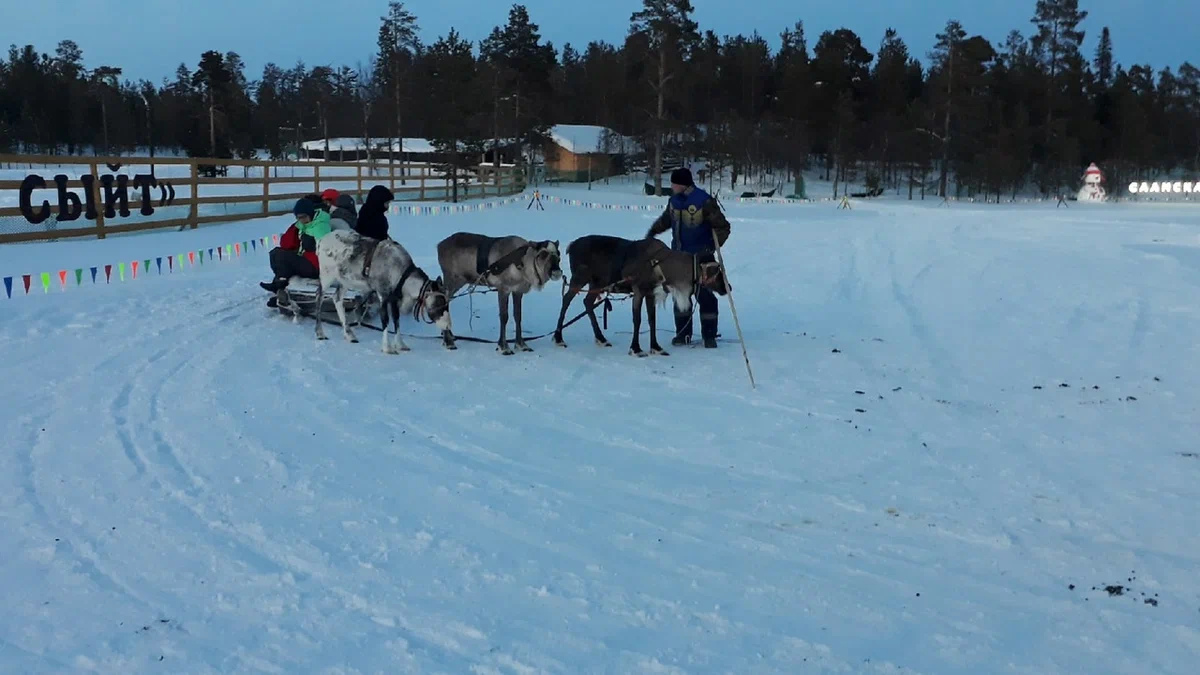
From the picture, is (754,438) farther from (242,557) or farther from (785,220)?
(785,220)

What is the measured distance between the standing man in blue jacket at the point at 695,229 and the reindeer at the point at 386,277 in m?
2.40

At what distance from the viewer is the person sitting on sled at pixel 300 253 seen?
1012 centimetres

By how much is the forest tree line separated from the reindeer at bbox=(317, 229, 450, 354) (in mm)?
36340

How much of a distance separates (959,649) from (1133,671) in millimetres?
648

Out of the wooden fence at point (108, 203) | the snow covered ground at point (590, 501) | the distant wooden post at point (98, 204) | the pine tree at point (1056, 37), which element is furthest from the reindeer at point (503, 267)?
the pine tree at point (1056, 37)

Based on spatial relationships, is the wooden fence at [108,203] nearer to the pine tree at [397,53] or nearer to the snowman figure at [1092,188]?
the pine tree at [397,53]

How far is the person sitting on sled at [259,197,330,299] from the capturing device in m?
10.1

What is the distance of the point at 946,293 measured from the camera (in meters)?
13.8

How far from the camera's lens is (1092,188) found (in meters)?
56.8

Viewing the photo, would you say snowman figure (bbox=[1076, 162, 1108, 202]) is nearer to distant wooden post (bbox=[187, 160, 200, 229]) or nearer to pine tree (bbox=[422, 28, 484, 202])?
pine tree (bbox=[422, 28, 484, 202])

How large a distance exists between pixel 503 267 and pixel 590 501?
14.6ft

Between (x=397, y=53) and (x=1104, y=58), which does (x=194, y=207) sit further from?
(x=1104, y=58)

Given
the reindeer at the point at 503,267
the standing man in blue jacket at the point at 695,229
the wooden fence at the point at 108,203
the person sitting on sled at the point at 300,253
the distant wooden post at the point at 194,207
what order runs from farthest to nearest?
the distant wooden post at the point at 194,207
the wooden fence at the point at 108,203
the person sitting on sled at the point at 300,253
the standing man in blue jacket at the point at 695,229
the reindeer at the point at 503,267

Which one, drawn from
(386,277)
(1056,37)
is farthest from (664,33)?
(386,277)
